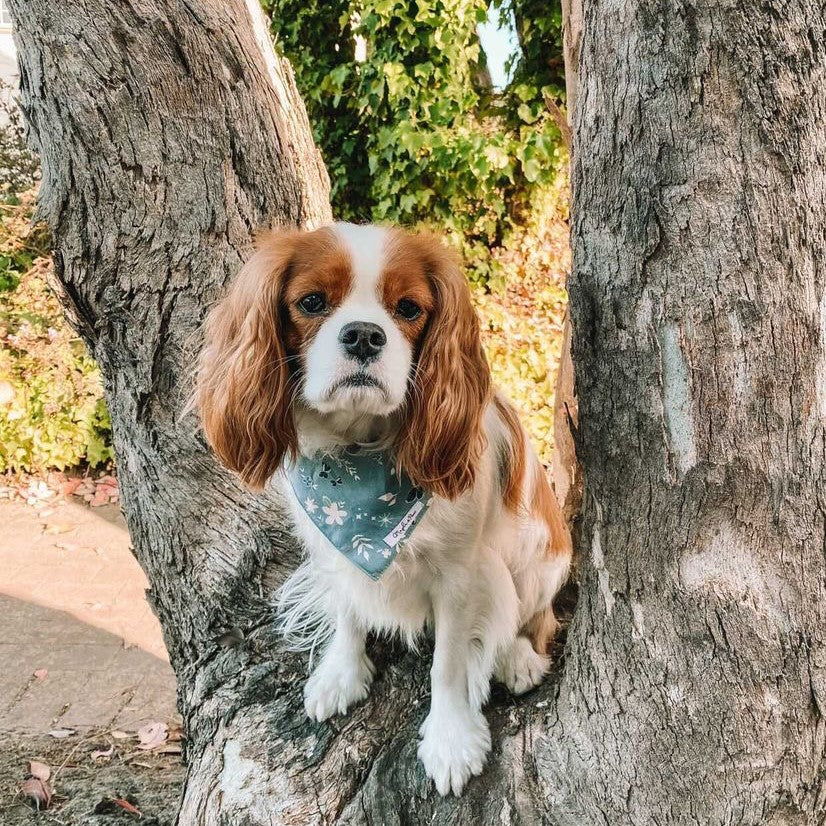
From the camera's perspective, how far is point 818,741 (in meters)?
1.59

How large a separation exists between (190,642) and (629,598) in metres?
1.70

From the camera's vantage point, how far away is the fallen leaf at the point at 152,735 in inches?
150

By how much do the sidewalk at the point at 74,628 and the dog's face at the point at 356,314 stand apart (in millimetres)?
2953

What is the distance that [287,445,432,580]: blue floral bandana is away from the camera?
2160mm

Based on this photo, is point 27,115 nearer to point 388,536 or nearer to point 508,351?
point 388,536

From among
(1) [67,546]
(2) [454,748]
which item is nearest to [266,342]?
(2) [454,748]

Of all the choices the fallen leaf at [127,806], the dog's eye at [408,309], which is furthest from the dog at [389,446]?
the fallen leaf at [127,806]

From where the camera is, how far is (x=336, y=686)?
2396 millimetres

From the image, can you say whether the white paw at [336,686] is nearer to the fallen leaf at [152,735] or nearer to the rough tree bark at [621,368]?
the rough tree bark at [621,368]

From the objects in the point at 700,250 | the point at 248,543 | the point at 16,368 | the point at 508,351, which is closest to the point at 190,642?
the point at 248,543

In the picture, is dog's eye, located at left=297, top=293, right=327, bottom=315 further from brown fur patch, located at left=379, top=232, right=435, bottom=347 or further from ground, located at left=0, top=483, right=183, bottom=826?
ground, located at left=0, top=483, right=183, bottom=826

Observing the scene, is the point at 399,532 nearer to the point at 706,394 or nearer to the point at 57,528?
the point at 706,394

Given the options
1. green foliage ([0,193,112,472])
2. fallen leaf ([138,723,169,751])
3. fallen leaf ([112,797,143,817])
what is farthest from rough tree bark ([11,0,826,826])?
green foliage ([0,193,112,472])

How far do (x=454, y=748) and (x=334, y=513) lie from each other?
2.30 feet
